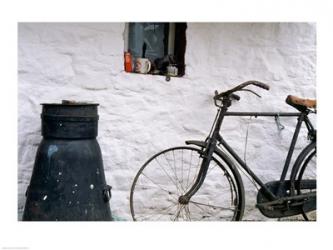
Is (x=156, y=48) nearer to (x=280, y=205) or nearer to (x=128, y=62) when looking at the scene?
(x=128, y=62)

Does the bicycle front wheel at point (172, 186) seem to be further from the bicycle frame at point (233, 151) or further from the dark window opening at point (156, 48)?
the dark window opening at point (156, 48)

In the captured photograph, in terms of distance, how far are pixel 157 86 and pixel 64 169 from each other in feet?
3.34

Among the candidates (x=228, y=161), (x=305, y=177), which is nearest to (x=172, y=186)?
(x=228, y=161)

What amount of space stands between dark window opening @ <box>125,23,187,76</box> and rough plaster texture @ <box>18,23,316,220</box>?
0.43 ft

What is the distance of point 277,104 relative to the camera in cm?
399

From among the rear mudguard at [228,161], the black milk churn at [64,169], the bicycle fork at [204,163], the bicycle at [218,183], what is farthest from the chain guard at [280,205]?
the black milk churn at [64,169]

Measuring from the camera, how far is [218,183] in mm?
3986

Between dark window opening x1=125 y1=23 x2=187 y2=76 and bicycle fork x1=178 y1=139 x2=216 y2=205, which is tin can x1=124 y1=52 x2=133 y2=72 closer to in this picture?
dark window opening x1=125 y1=23 x2=187 y2=76

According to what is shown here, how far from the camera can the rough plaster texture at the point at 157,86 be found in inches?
144

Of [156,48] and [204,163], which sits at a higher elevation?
[156,48]
